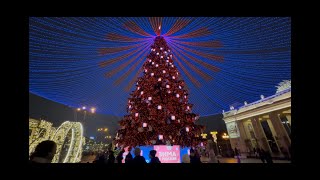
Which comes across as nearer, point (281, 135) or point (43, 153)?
point (43, 153)

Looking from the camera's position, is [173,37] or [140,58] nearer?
[173,37]

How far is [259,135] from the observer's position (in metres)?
27.0

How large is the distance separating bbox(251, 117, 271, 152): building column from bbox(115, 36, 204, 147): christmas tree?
22143 millimetres

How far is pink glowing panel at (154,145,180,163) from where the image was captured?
805cm

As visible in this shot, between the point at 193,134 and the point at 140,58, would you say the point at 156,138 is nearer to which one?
the point at 193,134

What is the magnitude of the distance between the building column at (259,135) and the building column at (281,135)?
127 inches

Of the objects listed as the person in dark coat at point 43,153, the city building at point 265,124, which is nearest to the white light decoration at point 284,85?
the city building at point 265,124

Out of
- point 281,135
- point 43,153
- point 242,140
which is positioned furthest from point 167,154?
point 242,140

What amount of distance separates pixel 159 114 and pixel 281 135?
69.6 feet

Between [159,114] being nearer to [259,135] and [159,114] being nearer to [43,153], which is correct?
[43,153]

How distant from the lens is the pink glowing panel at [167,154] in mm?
8047
